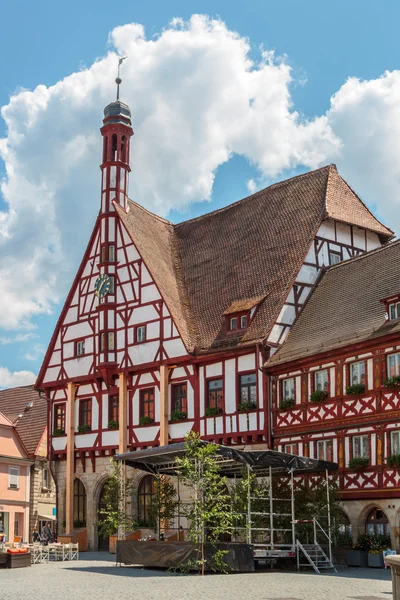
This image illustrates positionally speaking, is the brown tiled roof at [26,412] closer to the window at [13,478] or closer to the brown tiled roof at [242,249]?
the window at [13,478]

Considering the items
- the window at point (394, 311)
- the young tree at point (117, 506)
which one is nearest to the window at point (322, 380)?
the window at point (394, 311)

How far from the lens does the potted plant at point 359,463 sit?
30797mm

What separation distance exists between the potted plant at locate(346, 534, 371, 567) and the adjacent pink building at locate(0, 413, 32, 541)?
21.5 metres

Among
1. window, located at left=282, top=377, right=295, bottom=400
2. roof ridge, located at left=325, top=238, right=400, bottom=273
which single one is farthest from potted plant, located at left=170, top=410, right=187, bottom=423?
roof ridge, located at left=325, top=238, right=400, bottom=273

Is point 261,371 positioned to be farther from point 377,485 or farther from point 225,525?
point 225,525

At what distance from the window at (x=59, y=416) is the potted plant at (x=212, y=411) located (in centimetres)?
1013

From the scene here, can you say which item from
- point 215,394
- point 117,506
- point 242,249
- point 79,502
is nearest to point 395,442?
point 215,394

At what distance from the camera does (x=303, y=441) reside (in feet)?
111

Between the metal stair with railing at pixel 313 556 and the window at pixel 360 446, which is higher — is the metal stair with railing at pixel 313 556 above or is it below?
below

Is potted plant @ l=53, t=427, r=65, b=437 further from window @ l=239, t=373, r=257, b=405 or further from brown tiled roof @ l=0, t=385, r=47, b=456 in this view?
window @ l=239, t=373, r=257, b=405

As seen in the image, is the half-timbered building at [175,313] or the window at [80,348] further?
the window at [80,348]

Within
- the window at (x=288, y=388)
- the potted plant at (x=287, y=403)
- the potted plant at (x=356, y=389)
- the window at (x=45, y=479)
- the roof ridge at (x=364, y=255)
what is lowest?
the window at (x=45, y=479)

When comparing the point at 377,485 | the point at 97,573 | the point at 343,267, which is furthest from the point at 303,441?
the point at 97,573

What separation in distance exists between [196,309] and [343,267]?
706 centimetres
